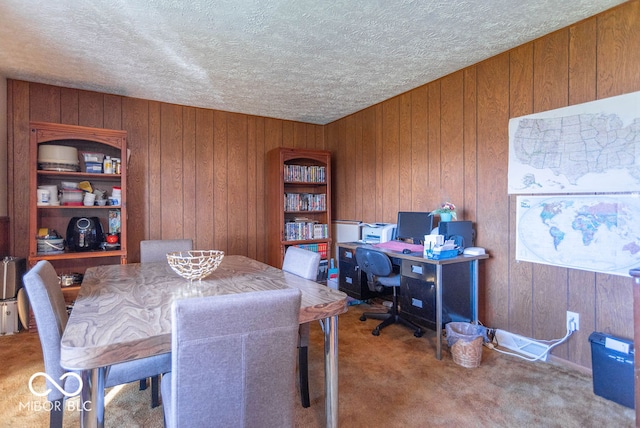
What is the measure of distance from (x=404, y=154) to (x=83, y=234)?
11.0 feet

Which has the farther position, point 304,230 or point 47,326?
point 304,230

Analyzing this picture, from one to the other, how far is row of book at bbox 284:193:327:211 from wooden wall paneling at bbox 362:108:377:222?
1.94 feet

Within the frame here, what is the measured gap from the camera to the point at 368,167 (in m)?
3.97

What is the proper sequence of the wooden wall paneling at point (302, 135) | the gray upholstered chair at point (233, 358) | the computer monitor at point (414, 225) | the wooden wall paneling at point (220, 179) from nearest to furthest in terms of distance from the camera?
the gray upholstered chair at point (233, 358)
the computer monitor at point (414, 225)
the wooden wall paneling at point (220, 179)
the wooden wall paneling at point (302, 135)

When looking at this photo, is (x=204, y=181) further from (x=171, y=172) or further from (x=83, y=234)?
(x=83, y=234)

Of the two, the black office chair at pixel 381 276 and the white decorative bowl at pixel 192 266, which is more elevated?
the white decorative bowl at pixel 192 266

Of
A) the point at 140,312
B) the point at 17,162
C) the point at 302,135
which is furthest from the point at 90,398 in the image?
the point at 302,135

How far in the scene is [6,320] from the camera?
2.82m

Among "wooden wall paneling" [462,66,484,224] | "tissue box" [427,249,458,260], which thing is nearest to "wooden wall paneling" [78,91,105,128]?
"tissue box" [427,249,458,260]

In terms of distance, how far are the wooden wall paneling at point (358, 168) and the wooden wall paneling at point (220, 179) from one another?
1635 mm

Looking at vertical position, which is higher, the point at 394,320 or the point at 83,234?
the point at 83,234

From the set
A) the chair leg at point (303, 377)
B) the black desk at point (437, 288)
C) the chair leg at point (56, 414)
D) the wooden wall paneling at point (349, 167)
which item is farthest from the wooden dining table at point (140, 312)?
the wooden wall paneling at point (349, 167)

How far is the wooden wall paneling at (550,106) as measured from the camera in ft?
7.34

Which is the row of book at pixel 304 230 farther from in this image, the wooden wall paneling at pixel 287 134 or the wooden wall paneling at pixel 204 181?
the wooden wall paneling at pixel 287 134
